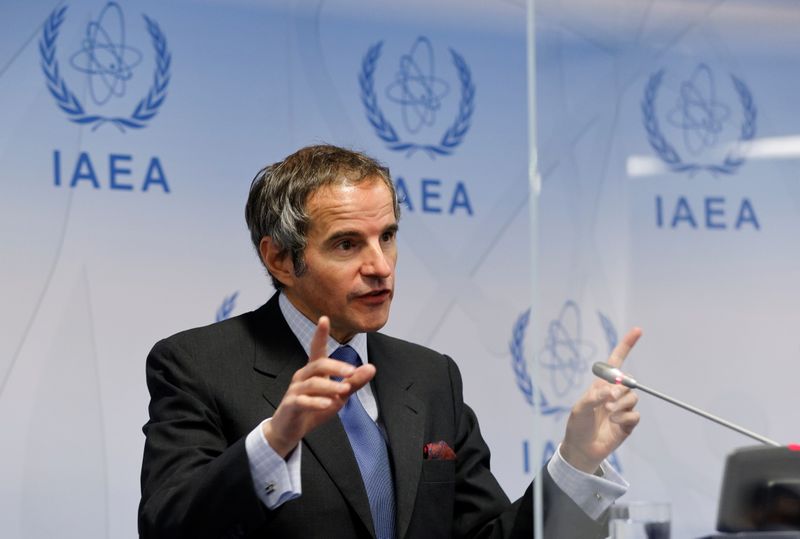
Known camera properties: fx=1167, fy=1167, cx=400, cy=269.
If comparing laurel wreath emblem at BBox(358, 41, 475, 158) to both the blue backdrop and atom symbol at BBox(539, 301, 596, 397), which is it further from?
atom symbol at BBox(539, 301, 596, 397)

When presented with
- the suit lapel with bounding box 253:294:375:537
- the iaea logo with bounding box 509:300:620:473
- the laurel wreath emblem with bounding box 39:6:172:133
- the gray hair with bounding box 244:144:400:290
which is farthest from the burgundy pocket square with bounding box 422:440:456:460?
the laurel wreath emblem with bounding box 39:6:172:133

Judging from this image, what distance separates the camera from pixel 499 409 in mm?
3910

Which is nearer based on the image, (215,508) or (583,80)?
(583,80)

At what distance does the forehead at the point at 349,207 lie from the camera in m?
2.10

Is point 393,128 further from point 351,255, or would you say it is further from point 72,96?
point 351,255

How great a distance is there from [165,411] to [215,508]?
0.30 meters

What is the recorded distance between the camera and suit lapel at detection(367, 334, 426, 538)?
2088 millimetres

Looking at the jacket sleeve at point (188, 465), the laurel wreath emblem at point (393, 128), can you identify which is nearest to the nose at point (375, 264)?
the jacket sleeve at point (188, 465)

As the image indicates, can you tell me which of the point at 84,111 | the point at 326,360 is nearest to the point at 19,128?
the point at 84,111

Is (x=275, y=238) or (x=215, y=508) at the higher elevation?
(x=275, y=238)

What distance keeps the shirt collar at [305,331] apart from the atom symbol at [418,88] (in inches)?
67.7

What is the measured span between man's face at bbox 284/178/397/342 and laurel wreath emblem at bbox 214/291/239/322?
1.38 meters

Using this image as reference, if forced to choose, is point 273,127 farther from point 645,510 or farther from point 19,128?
point 645,510

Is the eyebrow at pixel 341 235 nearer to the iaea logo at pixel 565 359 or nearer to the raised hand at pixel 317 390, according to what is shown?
the raised hand at pixel 317 390
